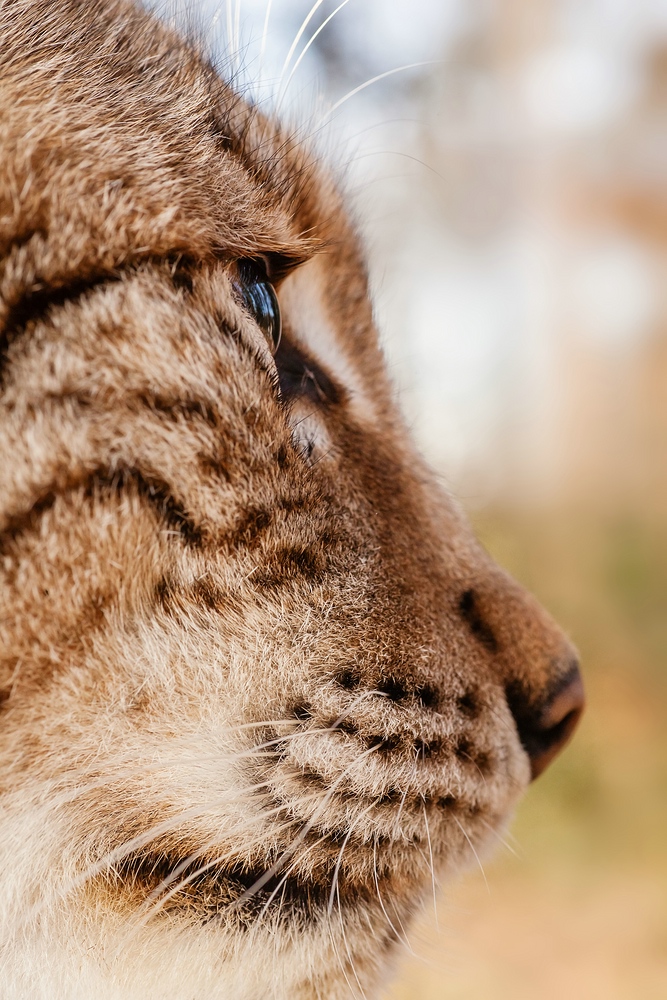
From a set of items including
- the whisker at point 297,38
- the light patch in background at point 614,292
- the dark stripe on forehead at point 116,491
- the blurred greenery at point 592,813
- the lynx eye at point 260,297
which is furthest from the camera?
the light patch in background at point 614,292

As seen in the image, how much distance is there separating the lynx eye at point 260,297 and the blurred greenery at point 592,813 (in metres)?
1.03

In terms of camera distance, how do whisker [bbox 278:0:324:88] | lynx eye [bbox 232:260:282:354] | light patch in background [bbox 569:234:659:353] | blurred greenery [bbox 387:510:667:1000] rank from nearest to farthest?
1. lynx eye [bbox 232:260:282:354]
2. whisker [bbox 278:0:324:88]
3. blurred greenery [bbox 387:510:667:1000]
4. light patch in background [bbox 569:234:659:353]

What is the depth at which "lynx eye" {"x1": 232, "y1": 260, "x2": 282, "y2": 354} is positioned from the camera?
0.70 meters

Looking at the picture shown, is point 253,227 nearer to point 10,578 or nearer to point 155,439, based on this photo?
point 155,439

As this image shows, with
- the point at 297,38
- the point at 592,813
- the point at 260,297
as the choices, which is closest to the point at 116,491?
the point at 260,297

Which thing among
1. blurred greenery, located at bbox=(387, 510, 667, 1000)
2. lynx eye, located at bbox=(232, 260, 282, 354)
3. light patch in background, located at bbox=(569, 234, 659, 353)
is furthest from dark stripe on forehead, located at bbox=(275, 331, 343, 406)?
light patch in background, located at bbox=(569, 234, 659, 353)

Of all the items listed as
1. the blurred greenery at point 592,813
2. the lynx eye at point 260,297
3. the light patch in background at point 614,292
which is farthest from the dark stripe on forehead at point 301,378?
the light patch in background at point 614,292

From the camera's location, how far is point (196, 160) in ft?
2.12

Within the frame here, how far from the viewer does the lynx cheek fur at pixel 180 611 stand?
1.85ft

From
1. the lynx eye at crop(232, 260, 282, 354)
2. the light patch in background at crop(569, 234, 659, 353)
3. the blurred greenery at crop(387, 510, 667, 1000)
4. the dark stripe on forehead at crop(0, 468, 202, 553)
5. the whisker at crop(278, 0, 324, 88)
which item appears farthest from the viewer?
the light patch in background at crop(569, 234, 659, 353)

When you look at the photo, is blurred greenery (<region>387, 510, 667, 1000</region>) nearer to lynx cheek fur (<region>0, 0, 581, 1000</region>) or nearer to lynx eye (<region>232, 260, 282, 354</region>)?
lynx cheek fur (<region>0, 0, 581, 1000</region>)

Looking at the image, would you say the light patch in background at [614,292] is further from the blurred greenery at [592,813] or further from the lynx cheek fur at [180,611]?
the lynx cheek fur at [180,611]

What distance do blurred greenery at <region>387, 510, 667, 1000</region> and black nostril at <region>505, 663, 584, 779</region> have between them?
62cm

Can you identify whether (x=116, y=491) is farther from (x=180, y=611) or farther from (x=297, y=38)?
(x=297, y=38)
